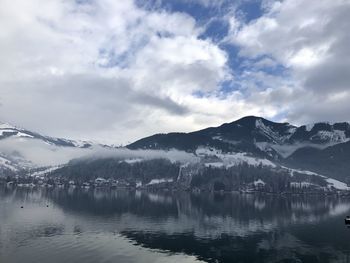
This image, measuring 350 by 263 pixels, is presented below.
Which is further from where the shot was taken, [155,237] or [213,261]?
[155,237]

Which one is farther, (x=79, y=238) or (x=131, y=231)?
(x=131, y=231)

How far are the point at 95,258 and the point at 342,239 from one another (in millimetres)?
133448

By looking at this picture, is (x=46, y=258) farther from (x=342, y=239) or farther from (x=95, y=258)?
(x=342, y=239)

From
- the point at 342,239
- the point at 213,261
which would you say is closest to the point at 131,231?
the point at 213,261

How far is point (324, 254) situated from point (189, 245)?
5762cm

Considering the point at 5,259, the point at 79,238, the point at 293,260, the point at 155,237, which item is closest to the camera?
the point at 5,259

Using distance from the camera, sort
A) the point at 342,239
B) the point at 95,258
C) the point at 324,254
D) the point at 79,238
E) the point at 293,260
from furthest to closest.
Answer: the point at 342,239, the point at 79,238, the point at 324,254, the point at 293,260, the point at 95,258

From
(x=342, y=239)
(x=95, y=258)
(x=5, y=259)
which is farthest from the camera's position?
(x=342, y=239)

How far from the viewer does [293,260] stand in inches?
5551

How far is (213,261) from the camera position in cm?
13588

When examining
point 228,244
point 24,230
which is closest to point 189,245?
point 228,244

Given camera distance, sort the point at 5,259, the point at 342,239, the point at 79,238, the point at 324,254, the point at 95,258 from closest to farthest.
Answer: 1. the point at 5,259
2. the point at 95,258
3. the point at 324,254
4. the point at 79,238
5. the point at 342,239

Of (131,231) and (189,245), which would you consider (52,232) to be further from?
(189,245)

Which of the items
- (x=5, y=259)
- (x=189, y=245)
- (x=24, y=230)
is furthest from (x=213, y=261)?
(x=24, y=230)
